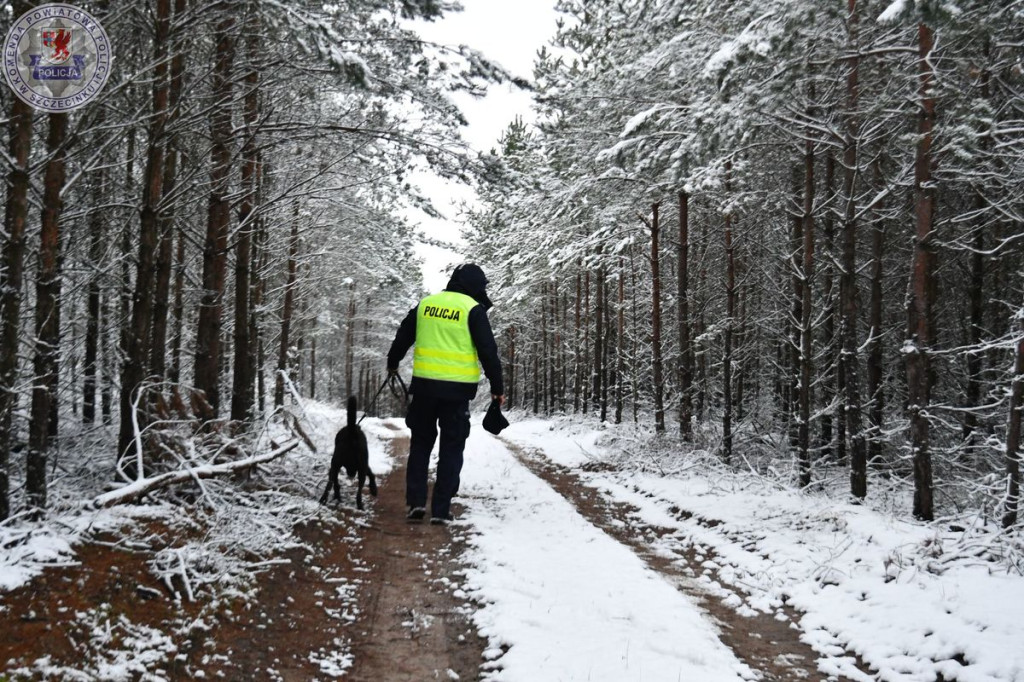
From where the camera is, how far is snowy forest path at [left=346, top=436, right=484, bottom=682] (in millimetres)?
3451

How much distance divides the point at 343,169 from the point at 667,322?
18.4 m

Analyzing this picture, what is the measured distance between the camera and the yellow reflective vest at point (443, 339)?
21.1 ft

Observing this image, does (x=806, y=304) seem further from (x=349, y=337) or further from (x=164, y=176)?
(x=349, y=337)

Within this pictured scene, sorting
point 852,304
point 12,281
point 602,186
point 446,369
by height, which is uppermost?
point 602,186

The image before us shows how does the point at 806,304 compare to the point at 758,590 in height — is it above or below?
above

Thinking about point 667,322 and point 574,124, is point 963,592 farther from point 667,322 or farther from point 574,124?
point 667,322

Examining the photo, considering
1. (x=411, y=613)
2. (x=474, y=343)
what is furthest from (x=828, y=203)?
(x=411, y=613)

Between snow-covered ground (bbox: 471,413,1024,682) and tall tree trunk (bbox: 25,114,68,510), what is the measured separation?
327cm

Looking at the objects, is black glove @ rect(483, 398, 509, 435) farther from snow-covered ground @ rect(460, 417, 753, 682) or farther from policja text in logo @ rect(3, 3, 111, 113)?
policja text in logo @ rect(3, 3, 111, 113)

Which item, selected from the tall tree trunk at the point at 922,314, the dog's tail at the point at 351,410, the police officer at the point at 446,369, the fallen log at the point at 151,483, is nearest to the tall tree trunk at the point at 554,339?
the tall tree trunk at the point at 922,314

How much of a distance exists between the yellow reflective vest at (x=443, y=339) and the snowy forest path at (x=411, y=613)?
1.61 meters

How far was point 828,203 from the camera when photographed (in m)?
9.79

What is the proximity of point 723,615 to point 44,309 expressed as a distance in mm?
5268

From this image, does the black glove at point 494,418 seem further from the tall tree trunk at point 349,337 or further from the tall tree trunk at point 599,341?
the tall tree trunk at point 349,337
